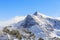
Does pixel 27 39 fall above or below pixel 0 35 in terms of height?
above

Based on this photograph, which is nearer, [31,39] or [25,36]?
[25,36]

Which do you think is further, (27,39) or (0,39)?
(27,39)

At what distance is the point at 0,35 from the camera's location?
51.3 meters

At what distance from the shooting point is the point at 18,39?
204 ft

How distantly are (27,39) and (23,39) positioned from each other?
181 inches

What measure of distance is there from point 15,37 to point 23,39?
1060 cm

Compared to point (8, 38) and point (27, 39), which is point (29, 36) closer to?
point (27, 39)

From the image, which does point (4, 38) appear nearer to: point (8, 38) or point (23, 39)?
point (8, 38)

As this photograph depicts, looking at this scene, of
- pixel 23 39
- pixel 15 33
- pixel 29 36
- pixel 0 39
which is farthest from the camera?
pixel 29 36

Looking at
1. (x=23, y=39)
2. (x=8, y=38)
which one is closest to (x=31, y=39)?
(x=23, y=39)

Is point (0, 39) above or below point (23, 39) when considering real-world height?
below

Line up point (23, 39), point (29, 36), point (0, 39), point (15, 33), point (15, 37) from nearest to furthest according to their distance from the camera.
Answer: point (0, 39), point (15, 37), point (15, 33), point (23, 39), point (29, 36)

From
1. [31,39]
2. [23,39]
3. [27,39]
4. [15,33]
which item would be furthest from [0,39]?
[31,39]

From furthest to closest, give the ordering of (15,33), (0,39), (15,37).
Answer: (15,33), (15,37), (0,39)
